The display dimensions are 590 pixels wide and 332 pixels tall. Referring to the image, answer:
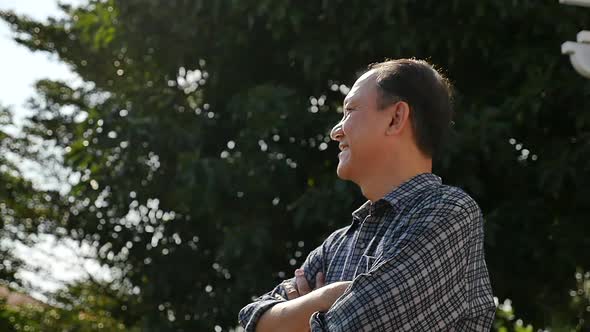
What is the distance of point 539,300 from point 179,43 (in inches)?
137

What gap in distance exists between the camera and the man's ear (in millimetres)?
2314

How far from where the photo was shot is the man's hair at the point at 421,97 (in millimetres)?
2332

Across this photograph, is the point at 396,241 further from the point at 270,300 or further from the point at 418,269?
the point at 270,300

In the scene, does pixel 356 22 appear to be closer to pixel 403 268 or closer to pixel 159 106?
pixel 159 106

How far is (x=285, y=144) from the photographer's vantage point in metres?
7.30

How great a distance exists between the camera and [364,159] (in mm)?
2332

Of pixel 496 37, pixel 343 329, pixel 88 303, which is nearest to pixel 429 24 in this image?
pixel 496 37

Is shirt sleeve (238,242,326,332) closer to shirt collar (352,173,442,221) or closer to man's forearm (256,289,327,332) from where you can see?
man's forearm (256,289,327,332)

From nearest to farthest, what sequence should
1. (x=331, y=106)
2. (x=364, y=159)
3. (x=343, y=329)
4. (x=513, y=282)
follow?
1. (x=343, y=329)
2. (x=364, y=159)
3. (x=513, y=282)
4. (x=331, y=106)

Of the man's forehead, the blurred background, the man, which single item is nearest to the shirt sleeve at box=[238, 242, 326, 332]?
the man

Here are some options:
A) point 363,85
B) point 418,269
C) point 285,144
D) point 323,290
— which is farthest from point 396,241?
point 285,144

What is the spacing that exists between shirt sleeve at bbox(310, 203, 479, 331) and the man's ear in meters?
0.27

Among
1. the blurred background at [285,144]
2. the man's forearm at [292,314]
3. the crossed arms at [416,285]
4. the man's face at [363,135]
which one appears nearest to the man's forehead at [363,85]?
the man's face at [363,135]

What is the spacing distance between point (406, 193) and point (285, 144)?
504 centimetres
